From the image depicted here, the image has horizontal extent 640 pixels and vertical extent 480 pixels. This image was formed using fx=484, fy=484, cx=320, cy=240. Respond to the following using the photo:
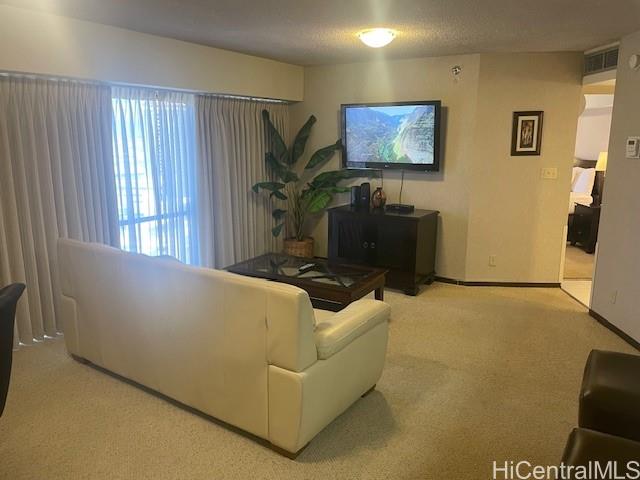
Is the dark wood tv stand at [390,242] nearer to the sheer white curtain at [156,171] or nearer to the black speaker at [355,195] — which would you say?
the black speaker at [355,195]

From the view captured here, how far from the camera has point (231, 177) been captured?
529 cm

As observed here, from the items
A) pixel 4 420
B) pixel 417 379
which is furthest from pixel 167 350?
pixel 417 379

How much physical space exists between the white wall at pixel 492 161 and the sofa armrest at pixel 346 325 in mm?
2683

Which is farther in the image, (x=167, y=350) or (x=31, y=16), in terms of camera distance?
(x=31, y=16)

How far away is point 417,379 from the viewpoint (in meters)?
3.21

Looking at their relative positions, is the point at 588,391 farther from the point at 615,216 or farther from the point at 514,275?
the point at 514,275

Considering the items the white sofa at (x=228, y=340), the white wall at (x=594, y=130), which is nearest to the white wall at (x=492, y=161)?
the white sofa at (x=228, y=340)

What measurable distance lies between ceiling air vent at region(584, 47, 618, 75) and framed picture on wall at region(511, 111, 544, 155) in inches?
22.3

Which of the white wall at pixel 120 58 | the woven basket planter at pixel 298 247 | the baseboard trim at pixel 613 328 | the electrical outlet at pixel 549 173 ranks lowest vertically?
the baseboard trim at pixel 613 328

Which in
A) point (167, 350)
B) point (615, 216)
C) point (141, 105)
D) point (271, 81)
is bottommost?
point (167, 350)

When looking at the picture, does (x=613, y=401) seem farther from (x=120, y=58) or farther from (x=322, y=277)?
(x=120, y=58)

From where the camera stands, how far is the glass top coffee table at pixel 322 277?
143 inches

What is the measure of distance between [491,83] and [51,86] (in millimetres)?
3932

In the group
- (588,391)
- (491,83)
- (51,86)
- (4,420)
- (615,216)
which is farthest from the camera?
(491,83)
